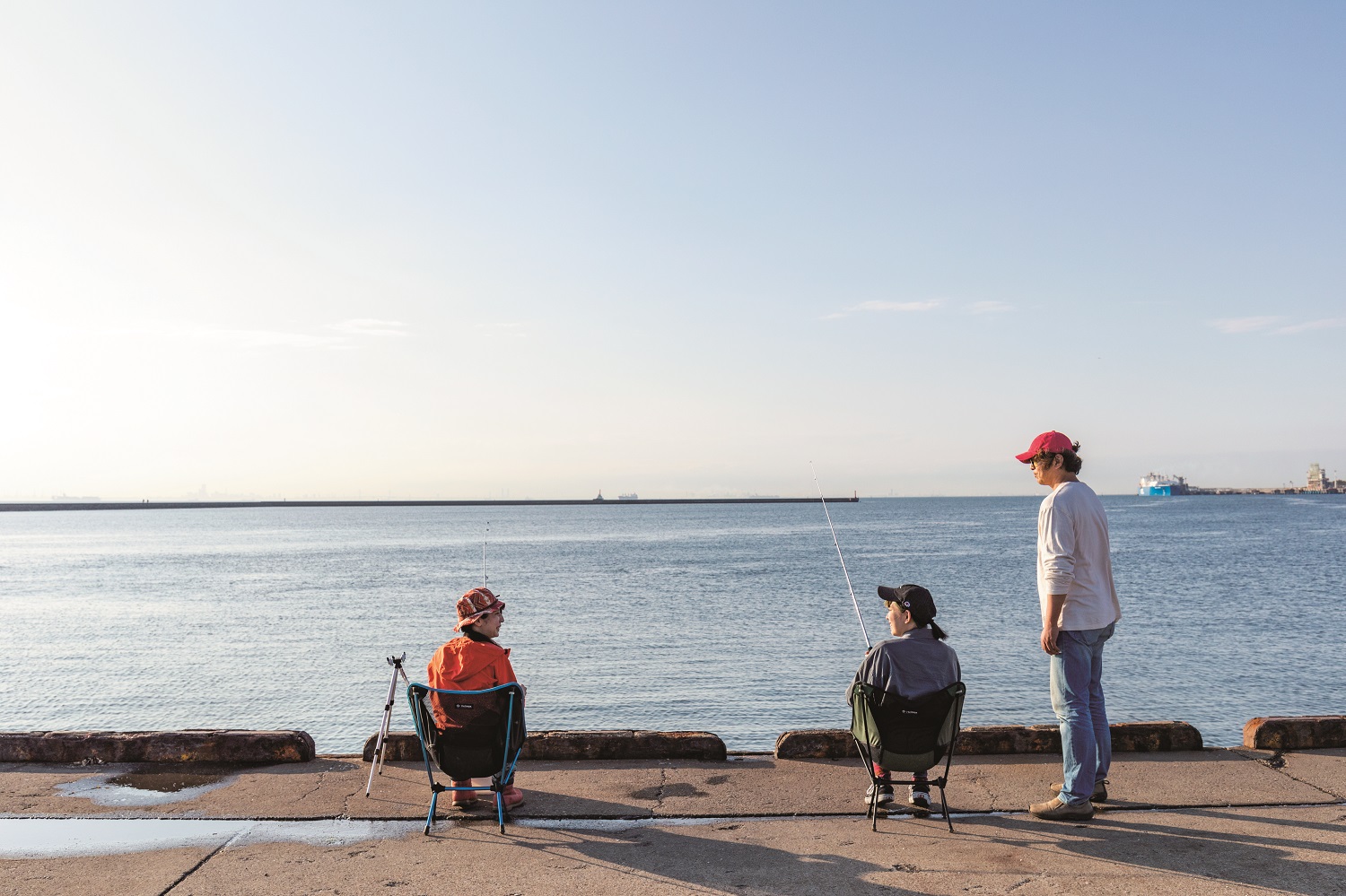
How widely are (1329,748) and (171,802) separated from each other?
6750 mm

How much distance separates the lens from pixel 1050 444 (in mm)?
5160

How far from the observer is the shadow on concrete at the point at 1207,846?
13.1 feet

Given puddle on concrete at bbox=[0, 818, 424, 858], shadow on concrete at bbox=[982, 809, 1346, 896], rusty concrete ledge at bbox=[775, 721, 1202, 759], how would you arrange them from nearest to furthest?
1. shadow on concrete at bbox=[982, 809, 1346, 896]
2. puddle on concrete at bbox=[0, 818, 424, 858]
3. rusty concrete ledge at bbox=[775, 721, 1202, 759]

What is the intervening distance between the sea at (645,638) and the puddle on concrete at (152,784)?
7902 mm

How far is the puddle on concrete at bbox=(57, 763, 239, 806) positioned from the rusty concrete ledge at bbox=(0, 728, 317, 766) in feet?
0.31

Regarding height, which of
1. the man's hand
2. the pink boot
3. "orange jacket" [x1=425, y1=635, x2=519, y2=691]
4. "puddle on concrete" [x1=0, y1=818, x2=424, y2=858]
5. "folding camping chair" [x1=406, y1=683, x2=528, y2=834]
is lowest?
"puddle on concrete" [x1=0, y1=818, x2=424, y2=858]

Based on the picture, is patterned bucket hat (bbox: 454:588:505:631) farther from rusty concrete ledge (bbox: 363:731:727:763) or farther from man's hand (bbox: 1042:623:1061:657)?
man's hand (bbox: 1042:623:1061:657)

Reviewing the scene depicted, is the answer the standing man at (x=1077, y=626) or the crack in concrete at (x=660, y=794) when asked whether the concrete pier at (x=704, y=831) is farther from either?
the standing man at (x=1077, y=626)

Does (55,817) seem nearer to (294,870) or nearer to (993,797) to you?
(294,870)

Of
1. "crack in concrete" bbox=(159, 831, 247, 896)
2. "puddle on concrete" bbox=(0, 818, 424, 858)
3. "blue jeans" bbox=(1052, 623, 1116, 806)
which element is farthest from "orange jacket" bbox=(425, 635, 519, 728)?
"blue jeans" bbox=(1052, 623, 1116, 806)

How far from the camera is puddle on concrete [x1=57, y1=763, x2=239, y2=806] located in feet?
17.3

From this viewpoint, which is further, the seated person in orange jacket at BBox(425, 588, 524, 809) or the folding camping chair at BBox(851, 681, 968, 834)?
the seated person in orange jacket at BBox(425, 588, 524, 809)

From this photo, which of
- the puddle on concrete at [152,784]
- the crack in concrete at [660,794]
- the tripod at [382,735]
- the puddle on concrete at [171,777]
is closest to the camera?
the crack in concrete at [660,794]

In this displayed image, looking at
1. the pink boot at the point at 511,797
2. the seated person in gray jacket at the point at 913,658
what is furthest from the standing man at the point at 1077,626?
the pink boot at the point at 511,797
